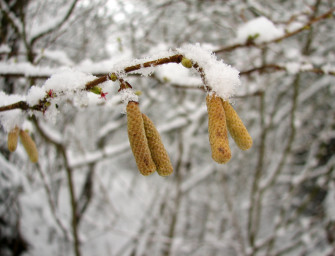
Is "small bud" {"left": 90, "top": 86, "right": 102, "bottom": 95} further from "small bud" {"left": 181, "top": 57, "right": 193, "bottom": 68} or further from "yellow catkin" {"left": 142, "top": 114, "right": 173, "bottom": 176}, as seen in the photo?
"small bud" {"left": 181, "top": 57, "right": 193, "bottom": 68}

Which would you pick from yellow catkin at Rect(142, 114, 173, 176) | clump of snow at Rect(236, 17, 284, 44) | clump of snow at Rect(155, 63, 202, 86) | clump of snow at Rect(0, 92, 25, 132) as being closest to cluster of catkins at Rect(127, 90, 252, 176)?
yellow catkin at Rect(142, 114, 173, 176)

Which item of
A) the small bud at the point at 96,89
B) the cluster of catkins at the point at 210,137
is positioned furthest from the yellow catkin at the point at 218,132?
the small bud at the point at 96,89

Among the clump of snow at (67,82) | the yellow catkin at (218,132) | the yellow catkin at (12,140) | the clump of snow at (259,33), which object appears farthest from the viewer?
the clump of snow at (259,33)

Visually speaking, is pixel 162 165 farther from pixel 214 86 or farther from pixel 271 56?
pixel 271 56

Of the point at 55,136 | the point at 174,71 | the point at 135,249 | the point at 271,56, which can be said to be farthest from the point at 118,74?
the point at 271,56

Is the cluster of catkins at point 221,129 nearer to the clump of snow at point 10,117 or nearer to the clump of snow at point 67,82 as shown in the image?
the clump of snow at point 67,82
